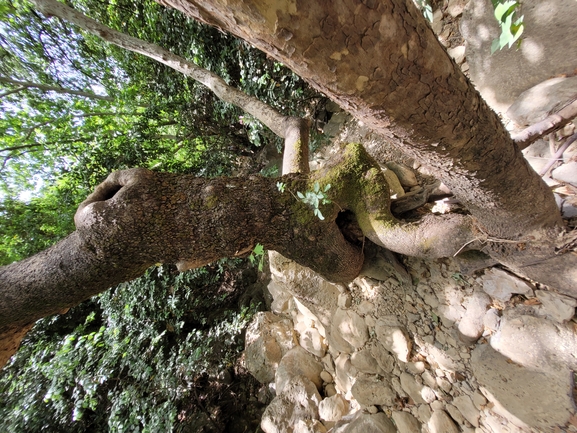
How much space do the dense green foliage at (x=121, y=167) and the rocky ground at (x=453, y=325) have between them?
1144mm

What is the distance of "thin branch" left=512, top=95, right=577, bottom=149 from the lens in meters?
1.47

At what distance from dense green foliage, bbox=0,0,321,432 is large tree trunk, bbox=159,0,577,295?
2293 millimetres

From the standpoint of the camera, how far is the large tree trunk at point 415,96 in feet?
2.18

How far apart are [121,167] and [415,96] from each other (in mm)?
4488

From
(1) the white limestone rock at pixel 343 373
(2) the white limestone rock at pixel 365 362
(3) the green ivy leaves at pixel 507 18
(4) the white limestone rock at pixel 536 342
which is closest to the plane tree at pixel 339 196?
(3) the green ivy leaves at pixel 507 18

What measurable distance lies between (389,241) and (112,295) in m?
4.06

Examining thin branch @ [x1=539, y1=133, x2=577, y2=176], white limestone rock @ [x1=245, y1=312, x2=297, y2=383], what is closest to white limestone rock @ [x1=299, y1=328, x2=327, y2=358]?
white limestone rock @ [x1=245, y1=312, x2=297, y2=383]

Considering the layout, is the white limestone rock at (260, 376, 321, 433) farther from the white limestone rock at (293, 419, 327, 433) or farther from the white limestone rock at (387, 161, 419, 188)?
the white limestone rock at (387, 161, 419, 188)

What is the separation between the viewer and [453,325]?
78.4 inches

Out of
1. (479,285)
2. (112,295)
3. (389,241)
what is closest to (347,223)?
(389,241)

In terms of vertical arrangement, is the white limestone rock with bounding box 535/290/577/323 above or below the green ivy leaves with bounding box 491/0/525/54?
below

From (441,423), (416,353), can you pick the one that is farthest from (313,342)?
(441,423)

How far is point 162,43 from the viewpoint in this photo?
4211mm

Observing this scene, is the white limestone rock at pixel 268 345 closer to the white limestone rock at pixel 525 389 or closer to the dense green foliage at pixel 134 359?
Answer: the dense green foliage at pixel 134 359
